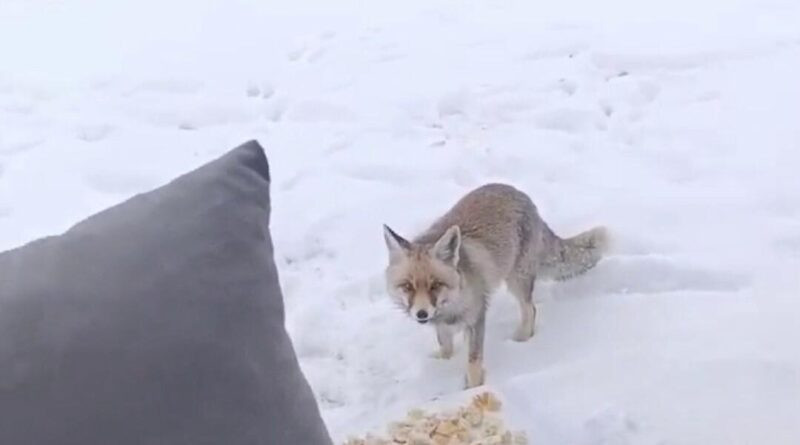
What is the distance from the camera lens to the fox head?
2359mm

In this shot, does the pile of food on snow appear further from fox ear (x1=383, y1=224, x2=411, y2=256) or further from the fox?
fox ear (x1=383, y1=224, x2=411, y2=256)

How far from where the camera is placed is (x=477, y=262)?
2.48 metres

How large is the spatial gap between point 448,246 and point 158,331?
1.19 m

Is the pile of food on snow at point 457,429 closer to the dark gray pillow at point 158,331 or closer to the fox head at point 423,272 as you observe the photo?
the fox head at point 423,272

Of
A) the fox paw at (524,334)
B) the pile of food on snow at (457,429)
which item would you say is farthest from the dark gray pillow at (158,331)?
the fox paw at (524,334)

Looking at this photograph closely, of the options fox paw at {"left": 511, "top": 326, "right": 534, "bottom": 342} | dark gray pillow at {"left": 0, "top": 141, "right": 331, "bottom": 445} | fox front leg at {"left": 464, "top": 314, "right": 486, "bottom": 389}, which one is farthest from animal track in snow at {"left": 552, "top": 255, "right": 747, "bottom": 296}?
dark gray pillow at {"left": 0, "top": 141, "right": 331, "bottom": 445}

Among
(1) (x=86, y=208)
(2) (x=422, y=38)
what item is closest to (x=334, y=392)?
(1) (x=86, y=208)

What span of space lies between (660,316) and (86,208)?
5.03 feet

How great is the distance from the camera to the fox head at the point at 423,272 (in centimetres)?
236

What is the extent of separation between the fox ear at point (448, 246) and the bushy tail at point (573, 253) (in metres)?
0.33

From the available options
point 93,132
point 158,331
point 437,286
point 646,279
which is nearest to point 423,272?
point 437,286

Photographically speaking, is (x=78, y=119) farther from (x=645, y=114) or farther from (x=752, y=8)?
(x=752, y=8)

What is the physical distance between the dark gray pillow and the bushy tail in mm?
1345

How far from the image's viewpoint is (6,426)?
1.12 metres
